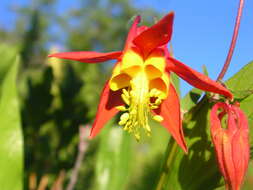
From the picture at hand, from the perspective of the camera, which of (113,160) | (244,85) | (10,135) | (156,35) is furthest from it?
(113,160)

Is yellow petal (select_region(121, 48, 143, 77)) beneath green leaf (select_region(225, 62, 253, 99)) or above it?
above

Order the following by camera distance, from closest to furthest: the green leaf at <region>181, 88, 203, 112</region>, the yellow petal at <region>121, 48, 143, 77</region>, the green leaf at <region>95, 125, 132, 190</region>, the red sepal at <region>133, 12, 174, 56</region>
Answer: the red sepal at <region>133, 12, 174, 56</region> < the yellow petal at <region>121, 48, 143, 77</region> < the green leaf at <region>181, 88, 203, 112</region> < the green leaf at <region>95, 125, 132, 190</region>

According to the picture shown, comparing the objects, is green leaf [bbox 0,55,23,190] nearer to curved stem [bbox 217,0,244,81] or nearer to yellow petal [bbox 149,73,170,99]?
yellow petal [bbox 149,73,170,99]

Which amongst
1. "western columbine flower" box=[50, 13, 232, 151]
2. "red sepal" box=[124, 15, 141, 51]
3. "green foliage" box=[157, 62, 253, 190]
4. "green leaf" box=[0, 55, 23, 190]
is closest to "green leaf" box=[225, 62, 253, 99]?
"green foliage" box=[157, 62, 253, 190]

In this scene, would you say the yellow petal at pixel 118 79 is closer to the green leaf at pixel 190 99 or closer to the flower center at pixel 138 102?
the flower center at pixel 138 102

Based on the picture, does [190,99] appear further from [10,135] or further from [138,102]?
[10,135]

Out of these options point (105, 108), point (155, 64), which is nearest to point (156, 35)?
point (155, 64)
